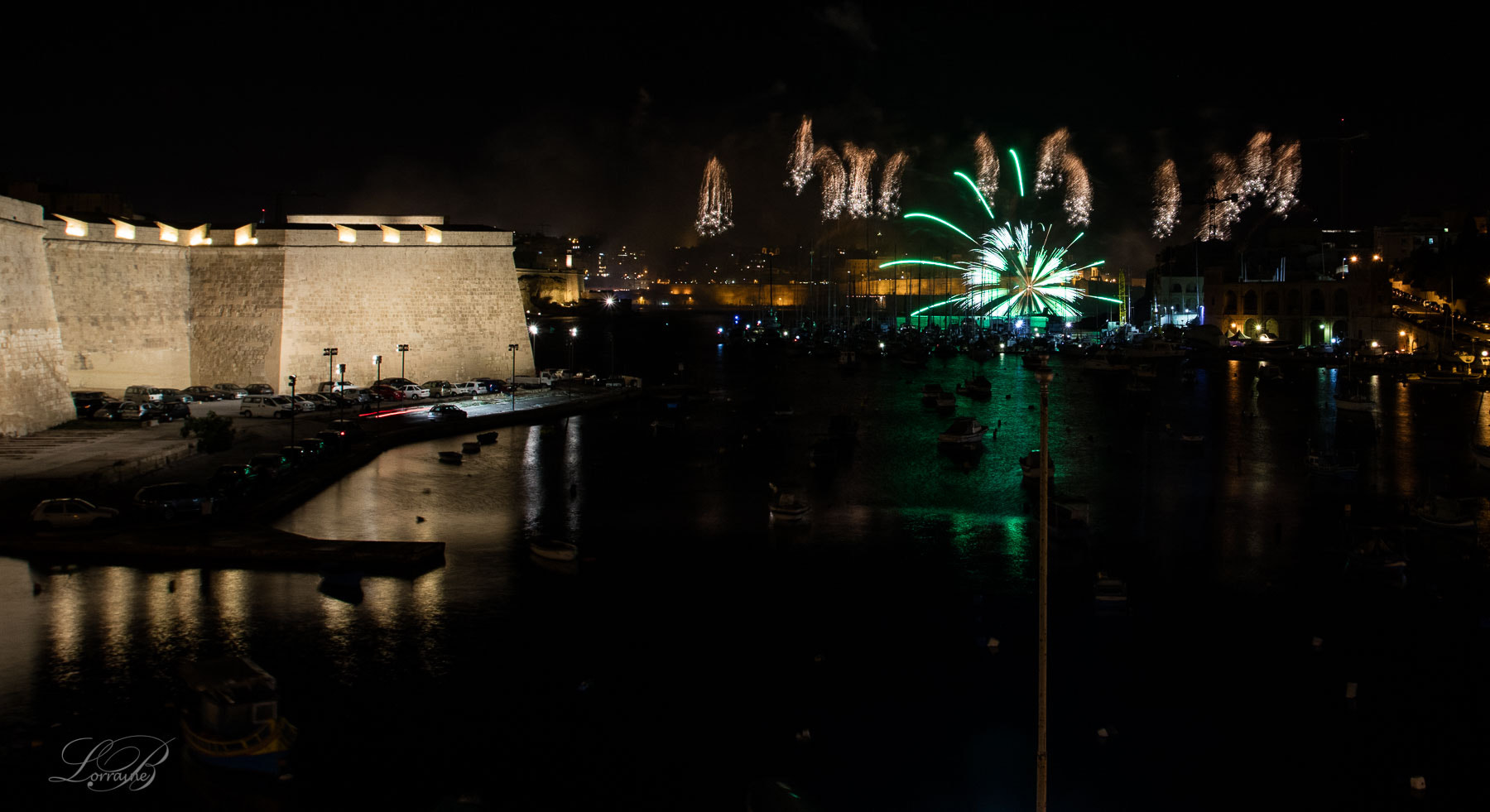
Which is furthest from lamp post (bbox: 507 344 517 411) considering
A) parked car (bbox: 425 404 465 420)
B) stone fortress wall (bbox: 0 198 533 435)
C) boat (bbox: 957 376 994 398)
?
boat (bbox: 957 376 994 398)

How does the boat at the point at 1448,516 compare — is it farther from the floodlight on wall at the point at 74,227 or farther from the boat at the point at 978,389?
the floodlight on wall at the point at 74,227

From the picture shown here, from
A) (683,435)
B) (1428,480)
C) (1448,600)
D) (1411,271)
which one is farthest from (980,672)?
(1411,271)

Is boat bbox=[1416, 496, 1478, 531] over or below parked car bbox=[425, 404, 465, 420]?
below

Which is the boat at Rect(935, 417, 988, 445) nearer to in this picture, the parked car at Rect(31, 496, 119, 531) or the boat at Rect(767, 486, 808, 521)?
the boat at Rect(767, 486, 808, 521)

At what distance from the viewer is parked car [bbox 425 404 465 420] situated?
56.2ft

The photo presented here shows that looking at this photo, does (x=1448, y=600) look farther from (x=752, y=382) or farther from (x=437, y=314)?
(x=752, y=382)

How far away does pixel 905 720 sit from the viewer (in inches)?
254

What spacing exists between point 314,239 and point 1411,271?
109 feet

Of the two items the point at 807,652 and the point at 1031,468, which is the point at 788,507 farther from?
the point at 1031,468

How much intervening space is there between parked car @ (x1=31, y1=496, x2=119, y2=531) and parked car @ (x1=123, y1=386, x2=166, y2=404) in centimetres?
764

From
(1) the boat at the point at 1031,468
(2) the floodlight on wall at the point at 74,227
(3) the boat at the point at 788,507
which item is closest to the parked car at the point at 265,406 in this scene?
(2) the floodlight on wall at the point at 74,227

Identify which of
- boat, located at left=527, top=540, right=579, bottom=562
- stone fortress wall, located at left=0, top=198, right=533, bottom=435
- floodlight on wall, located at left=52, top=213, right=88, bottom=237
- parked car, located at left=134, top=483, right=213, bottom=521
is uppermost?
floodlight on wall, located at left=52, top=213, right=88, bottom=237

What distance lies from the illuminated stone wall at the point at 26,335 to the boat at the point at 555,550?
26.4 ft

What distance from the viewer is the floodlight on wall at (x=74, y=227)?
16281 mm
